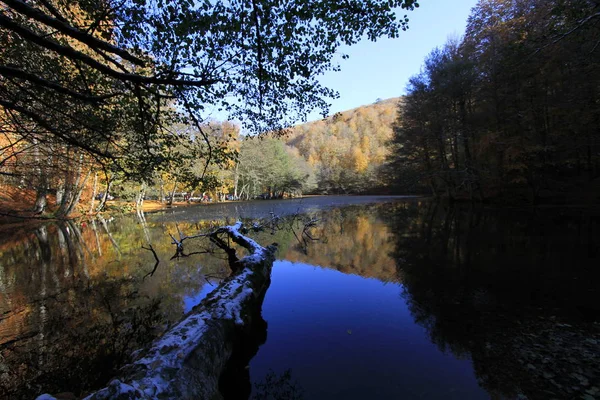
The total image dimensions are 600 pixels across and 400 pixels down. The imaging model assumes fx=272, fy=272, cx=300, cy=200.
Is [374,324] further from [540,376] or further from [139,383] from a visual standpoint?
[139,383]

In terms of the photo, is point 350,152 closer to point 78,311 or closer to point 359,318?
point 359,318

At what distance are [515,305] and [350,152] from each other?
76.0 metres

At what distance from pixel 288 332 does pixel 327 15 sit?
549 centimetres

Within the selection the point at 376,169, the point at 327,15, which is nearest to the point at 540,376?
the point at 327,15

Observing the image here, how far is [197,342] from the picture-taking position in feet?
9.39

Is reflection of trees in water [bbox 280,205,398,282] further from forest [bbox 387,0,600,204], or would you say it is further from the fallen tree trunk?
forest [bbox 387,0,600,204]

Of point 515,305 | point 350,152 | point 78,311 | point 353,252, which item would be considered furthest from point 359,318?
point 350,152

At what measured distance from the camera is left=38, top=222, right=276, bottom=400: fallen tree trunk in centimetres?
219

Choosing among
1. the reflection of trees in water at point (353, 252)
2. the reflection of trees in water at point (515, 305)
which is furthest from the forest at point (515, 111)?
the reflection of trees in water at point (353, 252)

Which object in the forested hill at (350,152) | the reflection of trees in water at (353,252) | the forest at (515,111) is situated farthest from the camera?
the forested hill at (350,152)

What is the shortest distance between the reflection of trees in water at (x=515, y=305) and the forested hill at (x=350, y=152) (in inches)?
1519

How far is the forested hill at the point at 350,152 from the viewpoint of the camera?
209 ft

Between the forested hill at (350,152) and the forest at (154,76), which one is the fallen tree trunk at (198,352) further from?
the forested hill at (350,152)

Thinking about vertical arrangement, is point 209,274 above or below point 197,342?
below
